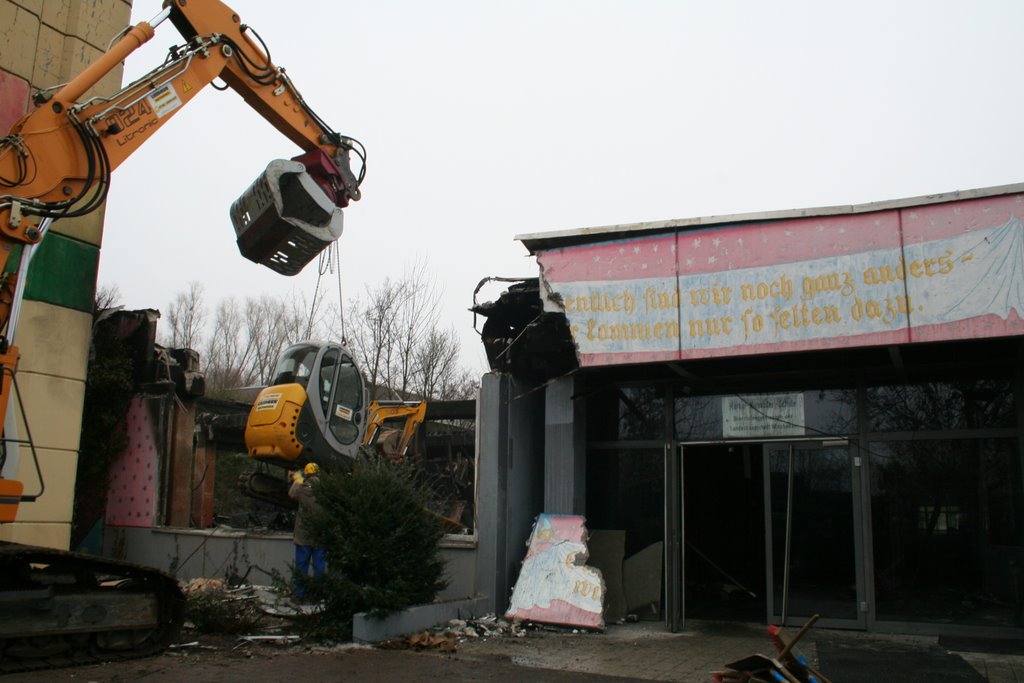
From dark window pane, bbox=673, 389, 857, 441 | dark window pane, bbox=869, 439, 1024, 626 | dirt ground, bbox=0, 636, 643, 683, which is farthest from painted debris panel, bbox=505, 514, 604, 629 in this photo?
dark window pane, bbox=869, 439, 1024, 626

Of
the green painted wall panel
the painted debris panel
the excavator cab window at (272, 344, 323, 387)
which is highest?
the green painted wall panel

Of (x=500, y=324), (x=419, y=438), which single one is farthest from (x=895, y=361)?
(x=419, y=438)

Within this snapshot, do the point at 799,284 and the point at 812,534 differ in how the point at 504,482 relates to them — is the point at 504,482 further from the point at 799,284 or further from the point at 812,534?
the point at 799,284

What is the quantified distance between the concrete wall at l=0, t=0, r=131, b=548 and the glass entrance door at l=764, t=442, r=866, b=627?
932 centimetres

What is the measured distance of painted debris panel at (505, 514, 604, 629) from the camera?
10836 millimetres

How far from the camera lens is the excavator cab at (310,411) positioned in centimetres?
1298

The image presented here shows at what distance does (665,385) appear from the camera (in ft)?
39.9

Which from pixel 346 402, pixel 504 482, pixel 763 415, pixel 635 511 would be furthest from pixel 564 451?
pixel 346 402

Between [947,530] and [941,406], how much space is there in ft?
4.89

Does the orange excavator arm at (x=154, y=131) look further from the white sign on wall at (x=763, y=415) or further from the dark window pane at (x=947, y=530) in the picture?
the dark window pane at (x=947, y=530)

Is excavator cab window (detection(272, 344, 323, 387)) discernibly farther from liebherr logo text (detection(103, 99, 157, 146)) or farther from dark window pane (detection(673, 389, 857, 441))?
liebherr logo text (detection(103, 99, 157, 146))

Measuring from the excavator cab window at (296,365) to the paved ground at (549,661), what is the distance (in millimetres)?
4874

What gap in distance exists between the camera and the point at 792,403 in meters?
11.5

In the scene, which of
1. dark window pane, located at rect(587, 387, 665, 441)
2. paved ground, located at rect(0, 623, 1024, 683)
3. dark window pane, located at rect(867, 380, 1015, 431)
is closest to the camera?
paved ground, located at rect(0, 623, 1024, 683)
